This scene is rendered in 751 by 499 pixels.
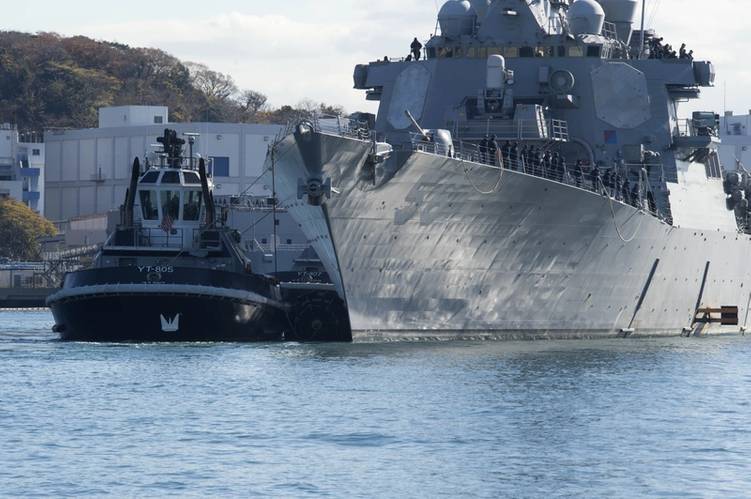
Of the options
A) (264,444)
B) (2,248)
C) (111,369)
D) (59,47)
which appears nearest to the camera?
(264,444)

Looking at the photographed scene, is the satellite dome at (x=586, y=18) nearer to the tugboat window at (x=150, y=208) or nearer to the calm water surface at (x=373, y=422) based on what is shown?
the calm water surface at (x=373, y=422)

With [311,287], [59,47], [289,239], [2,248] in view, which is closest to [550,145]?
[311,287]

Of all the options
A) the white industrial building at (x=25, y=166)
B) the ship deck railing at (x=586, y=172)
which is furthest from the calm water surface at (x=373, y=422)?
the white industrial building at (x=25, y=166)

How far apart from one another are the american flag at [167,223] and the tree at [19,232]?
52.3 m

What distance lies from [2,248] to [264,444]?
244 ft


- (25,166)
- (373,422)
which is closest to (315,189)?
(373,422)

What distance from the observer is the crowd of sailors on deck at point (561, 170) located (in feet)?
138

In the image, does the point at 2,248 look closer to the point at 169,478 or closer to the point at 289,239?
the point at 289,239

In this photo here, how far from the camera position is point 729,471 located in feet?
81.0

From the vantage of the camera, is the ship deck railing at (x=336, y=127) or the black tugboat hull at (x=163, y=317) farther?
the black tugboat hull at (x=163, y=317)

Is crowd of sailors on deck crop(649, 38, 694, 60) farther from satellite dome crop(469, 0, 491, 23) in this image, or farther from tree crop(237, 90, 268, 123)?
tree crop(237, 90, 268, 123)

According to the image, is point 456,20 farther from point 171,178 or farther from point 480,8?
point 171,178

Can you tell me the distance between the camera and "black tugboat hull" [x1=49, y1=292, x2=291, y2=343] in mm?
41219

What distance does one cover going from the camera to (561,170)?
1737 inches
